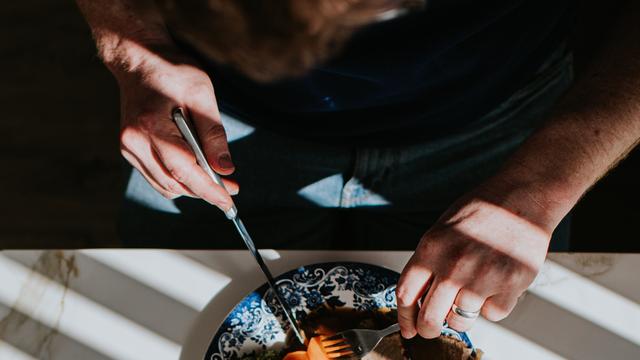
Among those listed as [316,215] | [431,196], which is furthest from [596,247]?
[316,215]

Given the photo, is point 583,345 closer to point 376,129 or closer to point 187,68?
point 376,129

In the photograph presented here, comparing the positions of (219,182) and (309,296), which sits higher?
(219,182)

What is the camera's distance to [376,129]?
902 mm

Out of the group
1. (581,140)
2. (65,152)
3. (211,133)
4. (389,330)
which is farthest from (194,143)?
(65,152)

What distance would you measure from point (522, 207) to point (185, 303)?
422 millimetres

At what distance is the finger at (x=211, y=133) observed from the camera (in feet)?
2.43

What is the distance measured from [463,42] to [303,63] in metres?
0.24

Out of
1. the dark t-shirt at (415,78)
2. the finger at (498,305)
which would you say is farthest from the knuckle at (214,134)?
the finger at (498,305)

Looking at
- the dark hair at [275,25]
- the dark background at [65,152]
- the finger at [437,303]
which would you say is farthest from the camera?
the dark background at [65,152]

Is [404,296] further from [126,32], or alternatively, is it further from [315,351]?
[126,32]

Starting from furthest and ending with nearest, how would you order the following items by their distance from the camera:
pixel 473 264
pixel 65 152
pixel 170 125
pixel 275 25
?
pixel 65 152, pixel 170 125, pixel 473 264, pixel 275 25

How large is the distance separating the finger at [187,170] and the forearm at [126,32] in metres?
0.15

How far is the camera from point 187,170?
2.39 feet

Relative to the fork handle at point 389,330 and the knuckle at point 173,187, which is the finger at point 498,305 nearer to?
the fork handle at point 389,330
